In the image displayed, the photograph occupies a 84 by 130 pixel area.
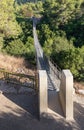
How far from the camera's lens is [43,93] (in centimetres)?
1212

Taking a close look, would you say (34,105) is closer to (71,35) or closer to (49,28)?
(71,35)

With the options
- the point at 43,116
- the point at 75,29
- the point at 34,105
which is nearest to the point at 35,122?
the point at 43,116

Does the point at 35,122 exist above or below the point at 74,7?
below

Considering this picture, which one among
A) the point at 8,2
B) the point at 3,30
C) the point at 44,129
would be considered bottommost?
the point at 44,129

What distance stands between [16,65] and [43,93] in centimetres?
975

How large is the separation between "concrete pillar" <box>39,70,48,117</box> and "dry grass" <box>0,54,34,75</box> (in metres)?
8.04

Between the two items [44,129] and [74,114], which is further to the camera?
[74,114]

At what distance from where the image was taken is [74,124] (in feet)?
39.4

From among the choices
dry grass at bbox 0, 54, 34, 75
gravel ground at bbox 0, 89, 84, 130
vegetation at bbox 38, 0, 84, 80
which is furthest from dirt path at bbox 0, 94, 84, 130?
vegetation at bbox 38, 0, 84, 80

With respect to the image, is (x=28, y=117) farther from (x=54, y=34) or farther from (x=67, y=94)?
(x=54, y=34)

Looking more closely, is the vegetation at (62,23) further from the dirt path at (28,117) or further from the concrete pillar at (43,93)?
the concrete pillar at (43,93)

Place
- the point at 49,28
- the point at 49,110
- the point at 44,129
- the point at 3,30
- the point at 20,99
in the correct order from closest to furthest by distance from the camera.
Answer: the point at 44,129 → the point at 49,110 → the point at 20,99 → the point at 3,30 → the point at 49,28

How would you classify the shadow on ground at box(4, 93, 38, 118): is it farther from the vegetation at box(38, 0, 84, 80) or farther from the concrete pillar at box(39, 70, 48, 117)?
the vegetation at box(38, 0, 84, 80)

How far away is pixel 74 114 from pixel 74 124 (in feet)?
3.12
